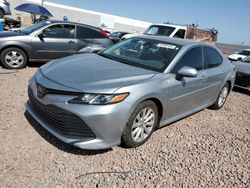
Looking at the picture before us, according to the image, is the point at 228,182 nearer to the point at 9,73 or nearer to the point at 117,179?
the point at 117,179

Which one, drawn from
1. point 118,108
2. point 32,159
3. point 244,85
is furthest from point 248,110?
point 32,159

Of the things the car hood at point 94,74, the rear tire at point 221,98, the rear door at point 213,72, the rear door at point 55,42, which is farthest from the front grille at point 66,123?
the rear door at point 55,42

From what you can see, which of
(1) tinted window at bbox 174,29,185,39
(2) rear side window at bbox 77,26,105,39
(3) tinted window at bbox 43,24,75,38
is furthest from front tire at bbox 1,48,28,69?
(1) tinted window at bbox 174,29,185,39

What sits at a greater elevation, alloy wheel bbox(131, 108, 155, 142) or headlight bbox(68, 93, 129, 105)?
headlight bbox(68, 93, 129, 105)

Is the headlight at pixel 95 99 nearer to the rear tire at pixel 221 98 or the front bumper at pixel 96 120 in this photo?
the front bumper at pixel 96 120

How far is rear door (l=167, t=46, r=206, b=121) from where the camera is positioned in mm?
3850

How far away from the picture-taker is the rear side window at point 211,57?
4789 millimetres

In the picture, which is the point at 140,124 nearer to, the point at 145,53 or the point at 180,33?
the point at 145,53

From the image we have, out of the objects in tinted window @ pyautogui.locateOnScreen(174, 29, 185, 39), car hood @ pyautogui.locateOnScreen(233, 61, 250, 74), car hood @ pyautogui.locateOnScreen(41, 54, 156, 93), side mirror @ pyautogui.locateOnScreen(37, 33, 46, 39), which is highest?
car hood @ pyautogui.locateOnScreen(41, 54, 156, 93)

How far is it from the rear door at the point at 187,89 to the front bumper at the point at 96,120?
1025 mm

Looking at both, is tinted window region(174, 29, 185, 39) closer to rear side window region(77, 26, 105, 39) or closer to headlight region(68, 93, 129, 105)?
rear side window region(77, 26, 105, 39)

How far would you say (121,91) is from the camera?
10.1 ft

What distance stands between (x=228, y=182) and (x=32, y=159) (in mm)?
2524

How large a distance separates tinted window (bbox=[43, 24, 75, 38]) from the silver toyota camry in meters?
3.44
